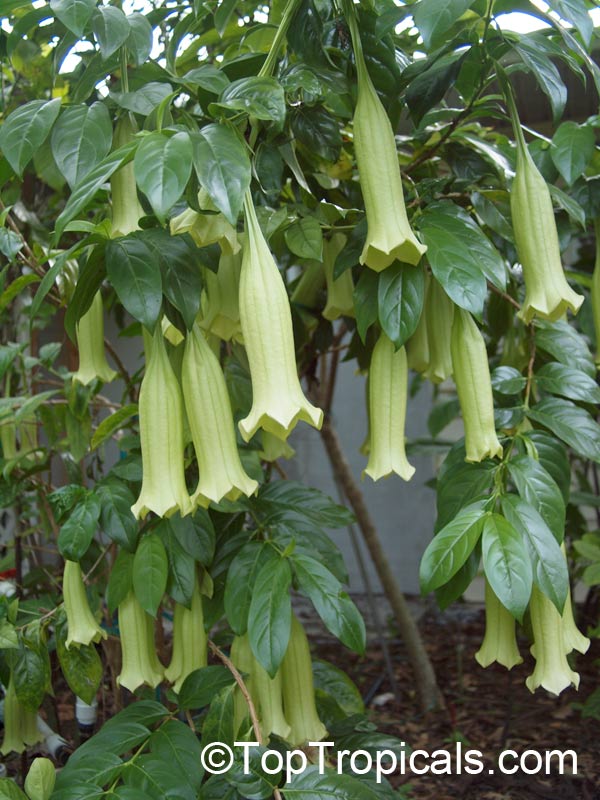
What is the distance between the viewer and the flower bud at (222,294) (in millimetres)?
1193

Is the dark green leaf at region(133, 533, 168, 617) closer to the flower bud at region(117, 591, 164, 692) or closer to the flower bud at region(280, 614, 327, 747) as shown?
the flower bud at region(117, 591, 164, 692)

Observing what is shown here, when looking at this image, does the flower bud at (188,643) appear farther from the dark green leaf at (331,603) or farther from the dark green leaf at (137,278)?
the dark green leaf at (137,278)

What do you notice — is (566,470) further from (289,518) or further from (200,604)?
(200,604)

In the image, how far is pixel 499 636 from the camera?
3.83 feet

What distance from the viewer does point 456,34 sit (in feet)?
4.08

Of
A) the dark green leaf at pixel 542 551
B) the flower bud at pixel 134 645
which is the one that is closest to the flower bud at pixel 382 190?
the dark green leaf at pixel 542 551

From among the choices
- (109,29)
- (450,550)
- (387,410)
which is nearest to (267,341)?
(387,410)

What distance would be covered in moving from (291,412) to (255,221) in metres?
0.22

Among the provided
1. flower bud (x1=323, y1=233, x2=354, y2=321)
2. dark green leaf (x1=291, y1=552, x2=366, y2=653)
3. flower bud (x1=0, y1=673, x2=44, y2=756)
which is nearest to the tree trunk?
flower bud (x1=323, y1=233, x2=354, y2=321)

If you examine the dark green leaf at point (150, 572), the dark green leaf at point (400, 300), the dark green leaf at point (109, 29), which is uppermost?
the dark green leaf at point (109, 29)

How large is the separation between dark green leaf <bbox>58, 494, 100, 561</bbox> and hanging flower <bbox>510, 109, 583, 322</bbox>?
29.1 inches

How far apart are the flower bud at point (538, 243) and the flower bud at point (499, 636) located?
0.41 m

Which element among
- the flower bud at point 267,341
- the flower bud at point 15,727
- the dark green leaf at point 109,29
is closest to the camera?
the flower bud at point 267,341

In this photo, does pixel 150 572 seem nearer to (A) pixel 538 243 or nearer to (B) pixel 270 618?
(B) pixel 270 618
